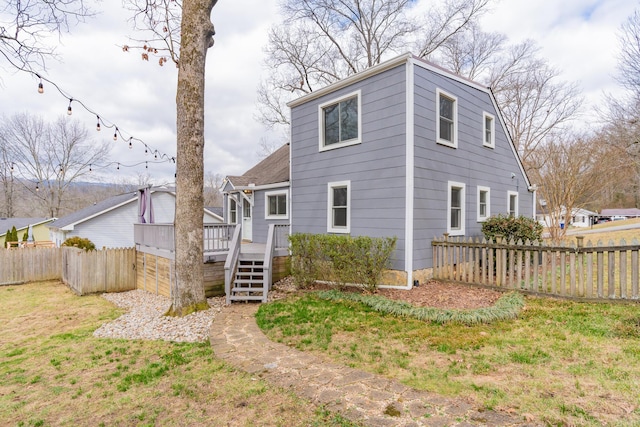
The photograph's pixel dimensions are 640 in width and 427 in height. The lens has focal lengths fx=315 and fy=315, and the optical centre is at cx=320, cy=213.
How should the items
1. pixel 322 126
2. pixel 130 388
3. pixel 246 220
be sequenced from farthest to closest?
pixel 246 220 < pixel 322 126 < pixel 130 388

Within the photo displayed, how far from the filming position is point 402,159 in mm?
7664

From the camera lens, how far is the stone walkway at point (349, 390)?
2.68m

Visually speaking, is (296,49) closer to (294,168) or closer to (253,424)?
(294,168)

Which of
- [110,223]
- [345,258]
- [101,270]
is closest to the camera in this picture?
[345,258]

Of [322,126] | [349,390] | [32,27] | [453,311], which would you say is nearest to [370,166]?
[322,126]

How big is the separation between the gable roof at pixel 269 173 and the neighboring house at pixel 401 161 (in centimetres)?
67

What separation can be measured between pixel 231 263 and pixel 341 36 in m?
16.5

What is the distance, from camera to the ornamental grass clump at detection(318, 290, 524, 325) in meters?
5.30

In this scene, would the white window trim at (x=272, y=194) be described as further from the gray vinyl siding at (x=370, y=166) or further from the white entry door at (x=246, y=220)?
the white entry door at (x=246, y=220)

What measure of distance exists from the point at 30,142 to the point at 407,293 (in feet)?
121

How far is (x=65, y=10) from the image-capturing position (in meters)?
5.69

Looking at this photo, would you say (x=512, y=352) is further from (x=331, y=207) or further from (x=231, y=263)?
(x=331, y=207)

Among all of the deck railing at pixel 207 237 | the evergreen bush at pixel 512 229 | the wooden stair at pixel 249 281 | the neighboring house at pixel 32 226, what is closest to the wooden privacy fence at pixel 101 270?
the deck railing at pixel 207 237

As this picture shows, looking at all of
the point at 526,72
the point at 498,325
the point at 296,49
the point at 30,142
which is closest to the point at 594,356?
the point at 498,325
